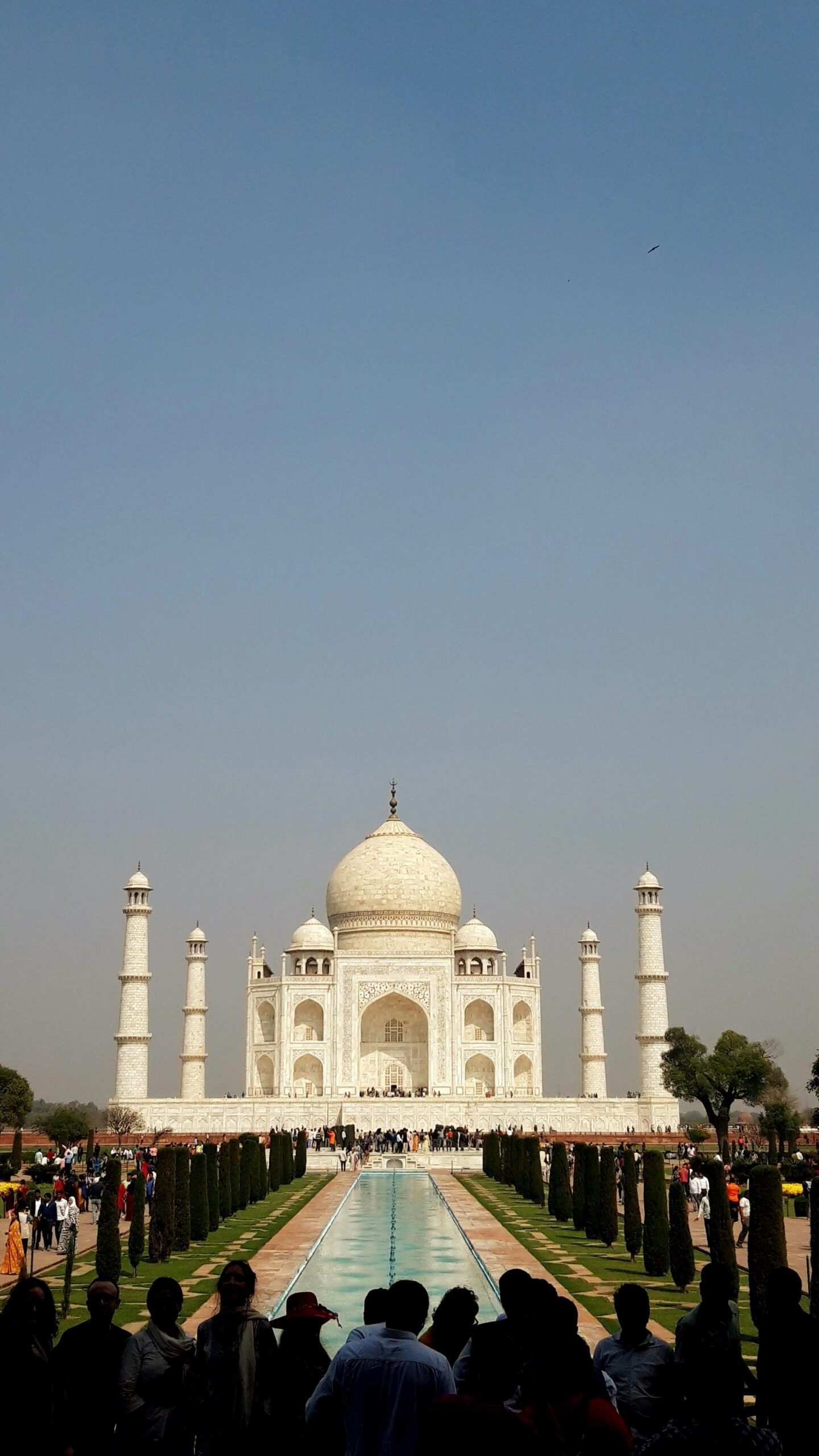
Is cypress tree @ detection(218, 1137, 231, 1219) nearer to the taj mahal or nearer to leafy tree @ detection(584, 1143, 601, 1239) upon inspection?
leafy tree @ detection(584, 1143, 601, 1239)

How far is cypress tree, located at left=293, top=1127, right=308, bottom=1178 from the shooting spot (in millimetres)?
28719

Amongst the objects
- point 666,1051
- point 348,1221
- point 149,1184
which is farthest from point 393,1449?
point 666,1051

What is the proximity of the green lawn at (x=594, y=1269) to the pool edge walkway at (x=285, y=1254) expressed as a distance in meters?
2.25

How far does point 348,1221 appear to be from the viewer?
19234 millimetres

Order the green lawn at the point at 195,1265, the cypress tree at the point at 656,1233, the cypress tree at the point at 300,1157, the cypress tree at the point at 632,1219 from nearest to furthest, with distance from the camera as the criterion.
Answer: the green lawn at the point at 195,1265
the cypress tree at the point at 656,1233
the cypress tree at the point at 632,1219
the cypress tree at the point at 300,1157

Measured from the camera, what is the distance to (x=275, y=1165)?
24984 millimetres

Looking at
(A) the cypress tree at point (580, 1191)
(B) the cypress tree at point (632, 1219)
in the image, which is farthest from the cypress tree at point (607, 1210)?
(A) the cypress tree at point (580, 1191)

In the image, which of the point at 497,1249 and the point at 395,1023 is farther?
the point at 395,1023

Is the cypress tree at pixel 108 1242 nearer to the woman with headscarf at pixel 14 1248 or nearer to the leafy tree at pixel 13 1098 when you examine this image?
the woman with headscarf at pixel 14 1248

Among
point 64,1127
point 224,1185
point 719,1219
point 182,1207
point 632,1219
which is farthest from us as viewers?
point 64,1127

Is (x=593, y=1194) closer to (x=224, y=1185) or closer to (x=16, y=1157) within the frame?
(x=224, y=1185)

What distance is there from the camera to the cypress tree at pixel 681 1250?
43.4 ft

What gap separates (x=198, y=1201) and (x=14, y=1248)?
115 inches

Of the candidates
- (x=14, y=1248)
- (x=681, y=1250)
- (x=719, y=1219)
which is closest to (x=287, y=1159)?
(x=14, y=1248)
